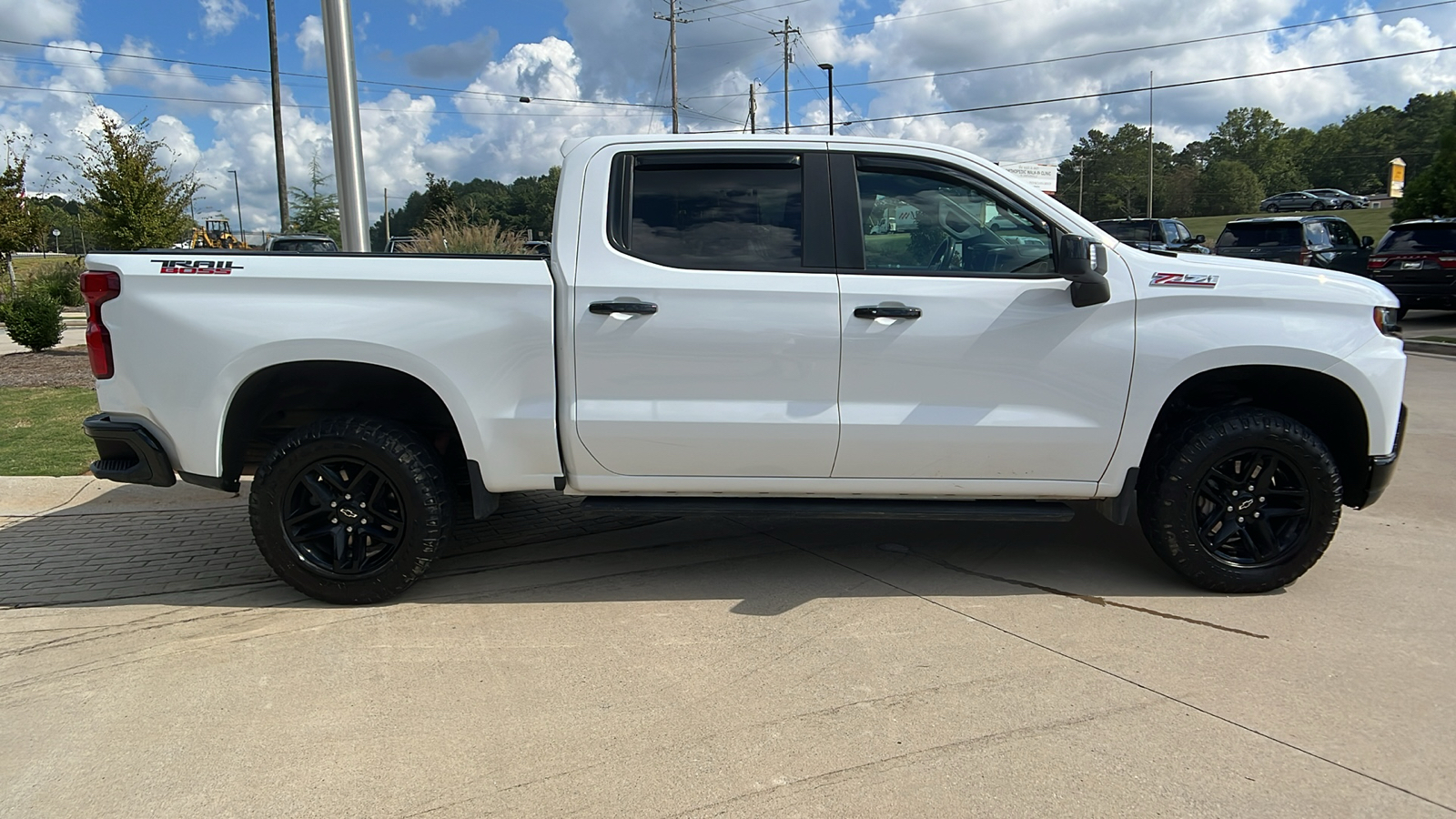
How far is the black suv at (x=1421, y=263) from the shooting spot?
49.2ft

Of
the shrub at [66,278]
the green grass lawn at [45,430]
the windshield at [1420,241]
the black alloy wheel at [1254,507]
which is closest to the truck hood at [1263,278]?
the black alloy wheel at [1254,507]

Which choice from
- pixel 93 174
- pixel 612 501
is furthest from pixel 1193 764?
pixel 93 174

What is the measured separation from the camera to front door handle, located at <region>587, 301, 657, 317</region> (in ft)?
12.8

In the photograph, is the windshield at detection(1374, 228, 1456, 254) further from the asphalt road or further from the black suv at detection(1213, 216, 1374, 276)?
the asphalt road

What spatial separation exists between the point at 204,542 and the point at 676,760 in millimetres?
3601

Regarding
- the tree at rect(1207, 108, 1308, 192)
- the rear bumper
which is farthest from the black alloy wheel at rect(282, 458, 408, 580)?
the tree at rect(1207, 108, 1308, 192)

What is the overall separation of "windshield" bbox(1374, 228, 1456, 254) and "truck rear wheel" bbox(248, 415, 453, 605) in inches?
672

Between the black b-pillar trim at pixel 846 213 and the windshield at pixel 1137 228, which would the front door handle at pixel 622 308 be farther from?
the windshield at pixel 1137 228

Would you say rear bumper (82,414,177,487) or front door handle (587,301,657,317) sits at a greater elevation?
front door handle (587,301,657,317)

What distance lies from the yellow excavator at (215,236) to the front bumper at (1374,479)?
1715 centimetres

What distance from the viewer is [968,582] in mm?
4465

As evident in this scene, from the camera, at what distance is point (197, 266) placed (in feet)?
12.8

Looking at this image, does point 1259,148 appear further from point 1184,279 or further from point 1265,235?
point 1184,279

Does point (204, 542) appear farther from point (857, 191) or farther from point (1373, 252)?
point (1373, 252)
